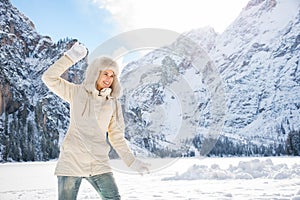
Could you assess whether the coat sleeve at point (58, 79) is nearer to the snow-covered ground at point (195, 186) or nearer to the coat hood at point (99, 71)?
the coat hood at point (99, 71)

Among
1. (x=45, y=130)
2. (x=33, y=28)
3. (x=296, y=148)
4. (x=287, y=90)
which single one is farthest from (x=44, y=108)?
(x=287, y=90)

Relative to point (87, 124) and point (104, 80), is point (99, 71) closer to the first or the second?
point (104, 80)

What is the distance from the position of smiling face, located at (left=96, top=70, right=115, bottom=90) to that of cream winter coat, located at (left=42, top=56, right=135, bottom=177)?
3cm

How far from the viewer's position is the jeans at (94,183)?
2662 millimetres

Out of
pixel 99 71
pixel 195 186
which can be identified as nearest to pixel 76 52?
pixel 99 71

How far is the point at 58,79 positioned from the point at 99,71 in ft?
0.97

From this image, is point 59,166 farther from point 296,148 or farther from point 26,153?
point 296,148

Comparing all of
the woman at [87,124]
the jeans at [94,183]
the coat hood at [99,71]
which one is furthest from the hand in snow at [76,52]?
the jeans at [94,183]

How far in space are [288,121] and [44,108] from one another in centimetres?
10563

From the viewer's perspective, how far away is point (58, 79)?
107 inches

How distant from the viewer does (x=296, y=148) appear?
308 ft

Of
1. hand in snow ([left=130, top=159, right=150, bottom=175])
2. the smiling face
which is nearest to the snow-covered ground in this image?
hand in snow ([left=130, top=159, right=150, bottom=175])

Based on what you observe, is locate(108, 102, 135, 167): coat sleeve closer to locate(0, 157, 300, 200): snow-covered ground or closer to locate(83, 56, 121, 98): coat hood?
locate(83, 56, 121, 98): coat hood

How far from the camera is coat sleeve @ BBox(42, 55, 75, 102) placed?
269cm
